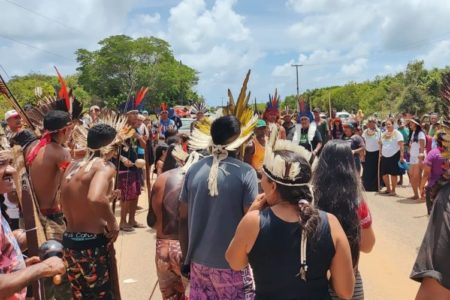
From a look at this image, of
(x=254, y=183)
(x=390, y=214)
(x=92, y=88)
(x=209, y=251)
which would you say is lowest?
(x=390, y=214)

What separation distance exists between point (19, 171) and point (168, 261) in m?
1.38

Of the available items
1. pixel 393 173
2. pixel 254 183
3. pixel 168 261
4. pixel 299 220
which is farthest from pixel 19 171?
pixel 393 173

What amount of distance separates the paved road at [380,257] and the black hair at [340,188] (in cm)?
261

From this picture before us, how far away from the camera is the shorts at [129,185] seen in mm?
8266

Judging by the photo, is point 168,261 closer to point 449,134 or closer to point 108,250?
point 108,250

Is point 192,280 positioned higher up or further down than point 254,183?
further down

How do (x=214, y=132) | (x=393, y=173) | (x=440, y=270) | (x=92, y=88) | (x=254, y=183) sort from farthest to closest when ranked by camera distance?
(x=92, y=88), (x=393, y=173), (x=214, y=132), (x=254, y=183), (x=440, y=270)

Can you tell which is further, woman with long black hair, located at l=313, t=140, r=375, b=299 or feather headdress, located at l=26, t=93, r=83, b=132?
feather headdress, located at l=26, t=93, r=83, b=132

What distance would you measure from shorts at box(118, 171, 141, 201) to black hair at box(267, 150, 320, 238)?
6.04 metres

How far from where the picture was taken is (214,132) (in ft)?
11.4

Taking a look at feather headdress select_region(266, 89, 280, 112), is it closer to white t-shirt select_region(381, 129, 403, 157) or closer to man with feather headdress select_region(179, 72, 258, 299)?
white t-shirt select_region(381, 129, 403, 157)

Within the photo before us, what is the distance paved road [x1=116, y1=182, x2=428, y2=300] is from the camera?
5.48 metres

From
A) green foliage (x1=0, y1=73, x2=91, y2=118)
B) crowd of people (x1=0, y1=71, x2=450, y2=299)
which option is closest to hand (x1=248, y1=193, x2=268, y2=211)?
crowd of people (x1=0, y1=71, x2=450, y2=299)

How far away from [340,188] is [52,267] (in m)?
1.80
